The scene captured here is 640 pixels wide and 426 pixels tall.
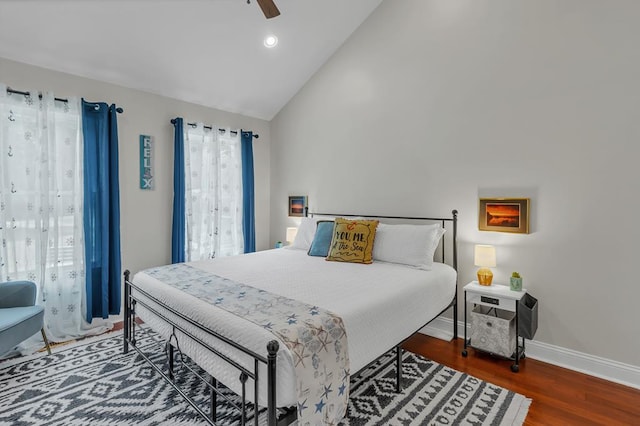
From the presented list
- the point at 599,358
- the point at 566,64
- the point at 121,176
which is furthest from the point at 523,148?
the point at 121,176

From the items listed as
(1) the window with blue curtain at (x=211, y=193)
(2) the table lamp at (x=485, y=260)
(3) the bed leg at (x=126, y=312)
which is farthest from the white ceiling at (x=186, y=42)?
(2) the table lamp at (x=485, y=260)

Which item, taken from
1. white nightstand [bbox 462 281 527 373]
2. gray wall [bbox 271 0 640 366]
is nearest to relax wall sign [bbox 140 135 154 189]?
gray wall [bbox 271 0 640 366]

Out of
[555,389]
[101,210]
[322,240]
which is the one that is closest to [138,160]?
[101,210]

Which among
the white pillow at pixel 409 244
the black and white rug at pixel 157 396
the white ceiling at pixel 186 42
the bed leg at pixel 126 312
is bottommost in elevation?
the black and white rug at pixel 157 396

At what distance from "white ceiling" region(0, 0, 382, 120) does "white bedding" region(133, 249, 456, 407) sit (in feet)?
7.61

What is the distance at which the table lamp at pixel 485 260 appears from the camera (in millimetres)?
2768

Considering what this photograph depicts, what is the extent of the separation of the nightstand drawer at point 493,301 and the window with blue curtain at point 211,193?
3.11 metres

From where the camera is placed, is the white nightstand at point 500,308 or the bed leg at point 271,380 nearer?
the bed leg at point 271,380

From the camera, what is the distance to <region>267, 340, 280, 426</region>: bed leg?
129 cm

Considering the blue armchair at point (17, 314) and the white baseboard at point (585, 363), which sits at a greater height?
the blue armchair at point (17, 314)

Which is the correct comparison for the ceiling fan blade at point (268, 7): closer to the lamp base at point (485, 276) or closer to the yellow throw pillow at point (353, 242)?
the yellow throw pillow at point (353, 242)

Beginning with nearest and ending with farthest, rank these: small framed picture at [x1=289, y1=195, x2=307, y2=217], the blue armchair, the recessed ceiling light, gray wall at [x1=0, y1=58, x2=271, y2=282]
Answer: the blue armchair → gray wall at [x1=0, y1=58, x2=271, y2=282] → the recessed ceiling light → small framed picture at [x1=289, y1=195, x2=307, y2=217]

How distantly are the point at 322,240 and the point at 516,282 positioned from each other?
186cm

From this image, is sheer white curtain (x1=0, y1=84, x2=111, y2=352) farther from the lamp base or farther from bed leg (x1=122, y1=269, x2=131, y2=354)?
the lamp base
